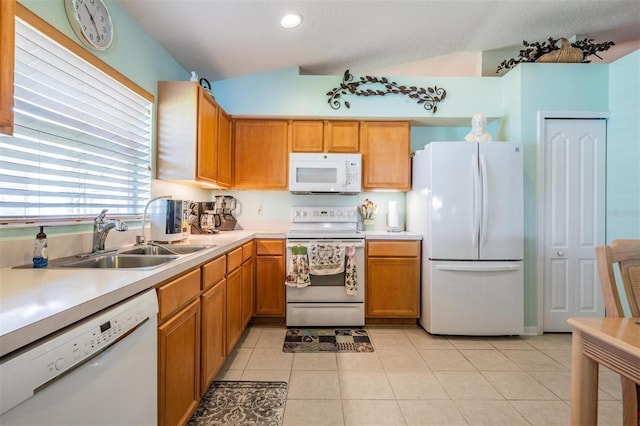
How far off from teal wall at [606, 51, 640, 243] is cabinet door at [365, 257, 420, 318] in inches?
71.2

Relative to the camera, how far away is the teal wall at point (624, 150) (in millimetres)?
2477

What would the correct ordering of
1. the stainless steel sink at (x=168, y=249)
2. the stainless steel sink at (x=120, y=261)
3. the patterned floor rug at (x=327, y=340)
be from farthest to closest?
the patterned floor rug at (x=327, y=340)
the stainless steel sink at (x=168, y=249)
the stainless steel sink at (x=120, y=261)

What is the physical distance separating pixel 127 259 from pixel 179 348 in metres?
0.62

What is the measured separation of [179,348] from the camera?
1.32 metres

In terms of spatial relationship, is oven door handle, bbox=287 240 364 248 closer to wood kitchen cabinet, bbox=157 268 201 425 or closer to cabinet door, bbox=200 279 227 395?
cabinet door, bbox=200 279 227 395

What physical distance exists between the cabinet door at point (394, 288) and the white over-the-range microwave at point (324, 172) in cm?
81

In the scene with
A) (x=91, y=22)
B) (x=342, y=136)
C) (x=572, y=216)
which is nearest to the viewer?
(x=91, y=22)

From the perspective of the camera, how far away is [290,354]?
227cm

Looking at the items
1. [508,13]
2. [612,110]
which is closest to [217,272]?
[508,13]

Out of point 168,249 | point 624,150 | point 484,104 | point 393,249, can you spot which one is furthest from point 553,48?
point 168,249

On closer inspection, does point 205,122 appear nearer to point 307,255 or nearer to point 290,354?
point 307,255

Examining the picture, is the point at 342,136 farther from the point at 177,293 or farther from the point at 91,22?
the point at 177,293

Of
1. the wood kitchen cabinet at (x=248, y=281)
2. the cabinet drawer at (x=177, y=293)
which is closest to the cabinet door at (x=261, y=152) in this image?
the wood kitchen cabinet at (x=248, y=281)

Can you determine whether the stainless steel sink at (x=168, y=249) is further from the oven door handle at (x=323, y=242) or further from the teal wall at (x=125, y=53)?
the oven door handle at (x=323, y=242)
